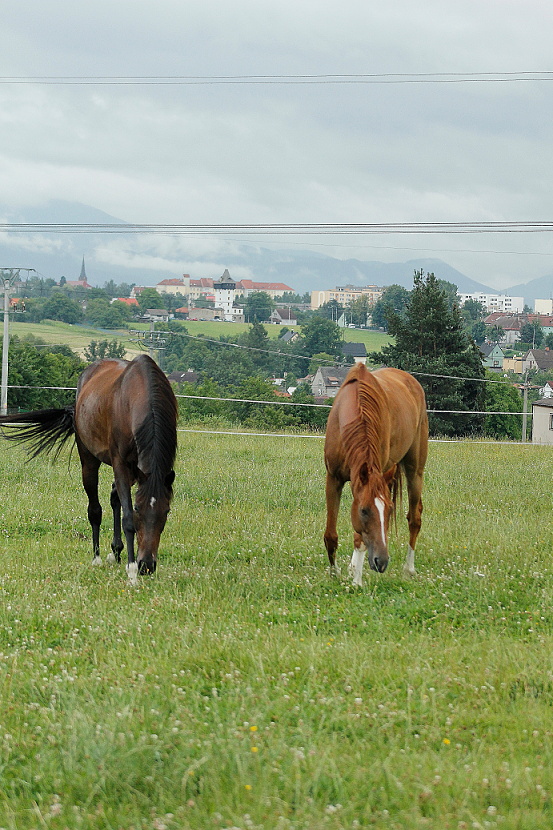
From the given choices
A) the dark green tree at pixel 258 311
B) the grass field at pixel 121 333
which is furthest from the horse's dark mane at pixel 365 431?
the dark green tree at pixel 258 311

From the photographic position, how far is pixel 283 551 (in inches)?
342

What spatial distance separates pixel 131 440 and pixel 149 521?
3.36 feet

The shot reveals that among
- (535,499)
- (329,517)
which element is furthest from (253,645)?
(535,499)

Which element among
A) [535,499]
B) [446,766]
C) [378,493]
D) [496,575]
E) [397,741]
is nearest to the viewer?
[446,766]

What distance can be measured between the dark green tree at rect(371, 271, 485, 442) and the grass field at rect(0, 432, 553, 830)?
119 feet

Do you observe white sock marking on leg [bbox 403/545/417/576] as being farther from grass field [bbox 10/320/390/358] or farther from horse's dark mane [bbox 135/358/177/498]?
grass field [bbox 10/320/390/358]

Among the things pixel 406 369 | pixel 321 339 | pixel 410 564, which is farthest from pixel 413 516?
pixel 321 339

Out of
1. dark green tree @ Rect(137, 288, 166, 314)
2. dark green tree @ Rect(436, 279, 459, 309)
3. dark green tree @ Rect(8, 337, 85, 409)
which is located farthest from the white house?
dark green tree @ Rect(137, 288, 166, 314)

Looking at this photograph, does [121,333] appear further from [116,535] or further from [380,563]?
[380,563]

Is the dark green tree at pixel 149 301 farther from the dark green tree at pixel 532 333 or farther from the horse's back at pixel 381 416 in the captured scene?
the horse's back at pixel 381 416

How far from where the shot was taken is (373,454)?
23.0ft

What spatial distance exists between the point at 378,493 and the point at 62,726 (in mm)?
3483

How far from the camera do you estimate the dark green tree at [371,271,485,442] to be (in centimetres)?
4509

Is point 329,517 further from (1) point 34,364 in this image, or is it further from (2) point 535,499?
(1) point 34,364
